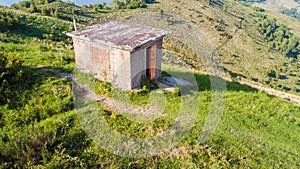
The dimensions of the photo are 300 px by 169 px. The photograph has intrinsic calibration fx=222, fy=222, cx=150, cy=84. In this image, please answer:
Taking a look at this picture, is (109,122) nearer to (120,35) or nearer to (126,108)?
(126,108)

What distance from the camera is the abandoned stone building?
32.7 ft

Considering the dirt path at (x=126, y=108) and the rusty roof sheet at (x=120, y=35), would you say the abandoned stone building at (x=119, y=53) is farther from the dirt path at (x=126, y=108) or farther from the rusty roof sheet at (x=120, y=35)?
the dirt path at (x=126, y=108)

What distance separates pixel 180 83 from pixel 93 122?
6.34m

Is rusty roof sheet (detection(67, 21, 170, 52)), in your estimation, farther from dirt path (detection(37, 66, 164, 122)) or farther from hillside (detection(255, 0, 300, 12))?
hillside (detection(255, 0, 300, 12))

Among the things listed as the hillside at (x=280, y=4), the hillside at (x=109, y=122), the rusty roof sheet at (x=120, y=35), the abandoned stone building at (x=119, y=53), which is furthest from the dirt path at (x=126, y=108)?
the hillside at (x=280, y=4)

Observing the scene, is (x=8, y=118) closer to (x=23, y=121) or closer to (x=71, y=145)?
(x=23, y=121)

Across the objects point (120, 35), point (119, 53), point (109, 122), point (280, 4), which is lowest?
point (109, 122)

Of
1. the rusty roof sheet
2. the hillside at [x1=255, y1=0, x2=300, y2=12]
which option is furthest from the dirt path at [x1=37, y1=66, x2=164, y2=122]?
the hillside at [x1=255, y1=0, x2=300, y2=12]

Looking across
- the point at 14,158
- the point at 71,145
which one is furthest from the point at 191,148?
the point at 14,158

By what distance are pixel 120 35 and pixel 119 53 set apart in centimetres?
137

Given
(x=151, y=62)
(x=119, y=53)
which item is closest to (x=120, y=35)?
(x=119, y=53)

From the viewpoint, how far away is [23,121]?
8.02 metres

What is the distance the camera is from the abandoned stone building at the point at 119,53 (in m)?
9.95

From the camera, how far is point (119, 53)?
32.6 ft
